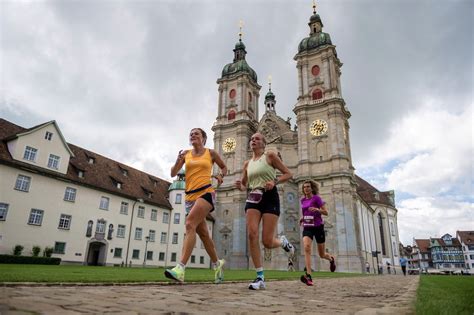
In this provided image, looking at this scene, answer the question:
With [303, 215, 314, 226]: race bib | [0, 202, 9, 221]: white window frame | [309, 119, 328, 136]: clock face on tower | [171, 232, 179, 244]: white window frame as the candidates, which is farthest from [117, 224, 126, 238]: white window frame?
[303, 215, 314, 226]: race bib

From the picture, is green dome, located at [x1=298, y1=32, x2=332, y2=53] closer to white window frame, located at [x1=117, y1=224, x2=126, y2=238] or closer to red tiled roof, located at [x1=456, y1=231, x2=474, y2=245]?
white window frame, located at [x1=117, y1=224, x2=126, y2=238]

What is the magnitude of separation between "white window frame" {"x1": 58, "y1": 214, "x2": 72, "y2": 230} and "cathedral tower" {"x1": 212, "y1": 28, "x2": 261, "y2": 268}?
22.3m

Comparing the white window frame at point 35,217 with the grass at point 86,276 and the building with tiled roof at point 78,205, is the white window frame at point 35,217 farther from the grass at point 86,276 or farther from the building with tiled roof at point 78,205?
the grass at point 86,276

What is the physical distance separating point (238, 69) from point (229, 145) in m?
14.1

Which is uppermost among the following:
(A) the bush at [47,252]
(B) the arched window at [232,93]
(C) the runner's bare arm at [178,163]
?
(B) the arched window at [232,93]

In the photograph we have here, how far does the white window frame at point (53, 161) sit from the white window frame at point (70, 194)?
86.7 inches

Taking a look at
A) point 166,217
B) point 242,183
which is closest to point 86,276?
point 242,183

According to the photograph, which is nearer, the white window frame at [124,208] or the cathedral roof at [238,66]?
the white window frame at [124,208]

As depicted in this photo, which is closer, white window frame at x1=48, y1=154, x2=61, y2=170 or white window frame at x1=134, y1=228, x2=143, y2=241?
white window frame at x1=48, y1=154, x2=61, y2=170

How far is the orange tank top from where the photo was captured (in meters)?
5.85

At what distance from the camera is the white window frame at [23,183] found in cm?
2328

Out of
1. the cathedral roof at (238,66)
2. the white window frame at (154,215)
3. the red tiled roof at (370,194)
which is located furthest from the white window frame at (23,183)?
the red tiled roof at (370,194)

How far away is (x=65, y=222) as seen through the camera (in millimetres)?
26422

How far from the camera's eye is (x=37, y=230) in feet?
79.1
